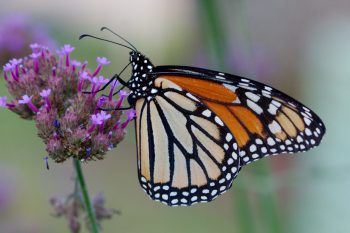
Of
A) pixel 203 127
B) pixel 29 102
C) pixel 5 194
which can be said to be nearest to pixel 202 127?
Result: pixel 203 127

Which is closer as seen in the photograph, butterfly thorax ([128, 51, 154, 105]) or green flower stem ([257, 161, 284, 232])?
butterfly thorax ([128, 51, 154, 105])

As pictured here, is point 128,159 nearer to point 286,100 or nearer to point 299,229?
point 299,229

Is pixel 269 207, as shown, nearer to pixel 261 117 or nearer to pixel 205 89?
pixel 261 117

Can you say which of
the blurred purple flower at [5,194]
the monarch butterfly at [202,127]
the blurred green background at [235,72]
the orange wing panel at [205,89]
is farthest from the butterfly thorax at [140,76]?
the blurred purple flower at [5,194]

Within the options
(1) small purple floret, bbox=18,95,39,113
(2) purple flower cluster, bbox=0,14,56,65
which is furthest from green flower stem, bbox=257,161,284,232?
(2) purple flower cluster, bbox=0,14,56,65

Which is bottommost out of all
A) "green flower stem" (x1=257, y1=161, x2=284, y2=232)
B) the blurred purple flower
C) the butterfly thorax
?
"green flower stem" (x1=257, y1=161, x2=284, y2=232)

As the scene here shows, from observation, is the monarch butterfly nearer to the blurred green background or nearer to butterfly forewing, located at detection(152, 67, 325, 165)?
butterfly forewing, located at detection(152, 67, 325, 165)
